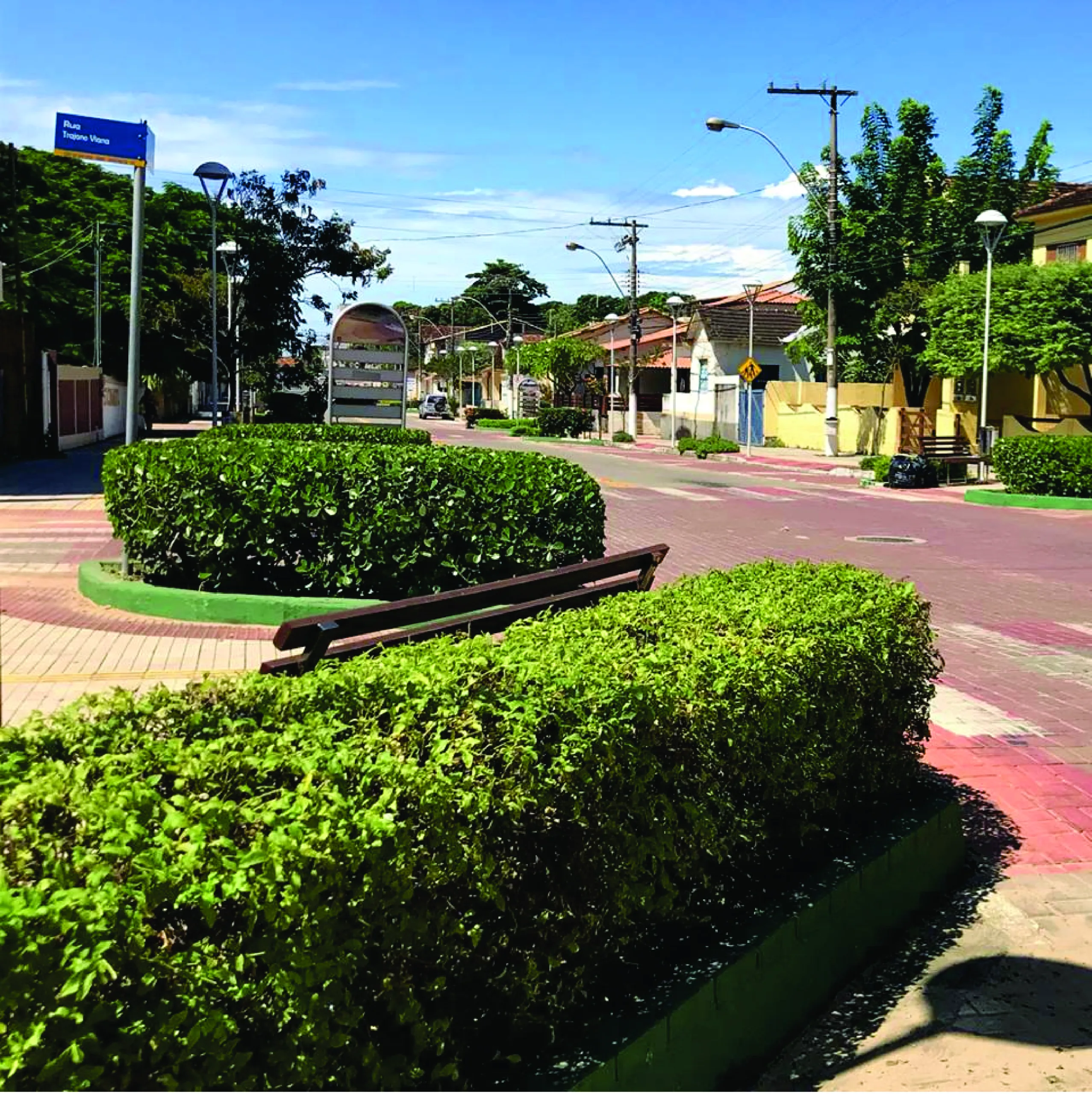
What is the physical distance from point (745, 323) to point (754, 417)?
35.7ft

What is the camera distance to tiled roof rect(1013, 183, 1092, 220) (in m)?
37.9

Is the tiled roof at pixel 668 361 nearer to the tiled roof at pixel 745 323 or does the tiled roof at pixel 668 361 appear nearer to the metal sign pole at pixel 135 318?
the tiled roof at pixel 745 323

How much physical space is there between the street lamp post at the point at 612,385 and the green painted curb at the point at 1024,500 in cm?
3068

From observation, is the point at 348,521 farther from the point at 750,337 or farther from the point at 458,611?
the point at 750,337

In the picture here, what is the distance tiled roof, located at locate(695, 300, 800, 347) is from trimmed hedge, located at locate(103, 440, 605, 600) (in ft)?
160

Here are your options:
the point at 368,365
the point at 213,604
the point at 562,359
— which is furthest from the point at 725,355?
the point at 213,604

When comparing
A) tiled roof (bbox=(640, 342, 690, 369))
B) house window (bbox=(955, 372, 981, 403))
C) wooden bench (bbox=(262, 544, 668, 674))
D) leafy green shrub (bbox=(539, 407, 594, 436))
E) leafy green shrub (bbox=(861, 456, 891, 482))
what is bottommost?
wooden bench (bbox=(262, 544, 668, 674))

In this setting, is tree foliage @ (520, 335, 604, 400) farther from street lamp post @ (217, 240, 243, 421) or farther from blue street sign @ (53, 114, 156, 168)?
blue street sign @ (53, 114, 156, 168)

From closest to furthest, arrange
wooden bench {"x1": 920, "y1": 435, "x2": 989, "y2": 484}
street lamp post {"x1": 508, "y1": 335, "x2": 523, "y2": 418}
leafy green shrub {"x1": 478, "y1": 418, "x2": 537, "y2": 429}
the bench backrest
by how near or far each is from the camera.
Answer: wooden bench {"x1": 920, "y1": 435, "x2": 989, "y2": 484} → the bench backrest → leafy green shrub {"x1": 478, "y1": 418, "x2": 537, "y2": 429} → street lamp post {"x1": 508, "y1": 335, "x2": 523, "y2": 418}

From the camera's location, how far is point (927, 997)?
4.43m

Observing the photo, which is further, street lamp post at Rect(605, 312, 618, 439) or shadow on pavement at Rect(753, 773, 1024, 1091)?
street lamp post at Rect(605, 312, 618, 439)

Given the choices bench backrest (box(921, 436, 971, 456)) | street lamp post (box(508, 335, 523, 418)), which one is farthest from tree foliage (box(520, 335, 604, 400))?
bench backrest (box(921, 436, 971, 456))

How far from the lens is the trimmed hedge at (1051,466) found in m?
23.4

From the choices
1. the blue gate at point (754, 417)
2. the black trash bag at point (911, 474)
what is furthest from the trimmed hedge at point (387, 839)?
the blue gate at point (754, 417)
